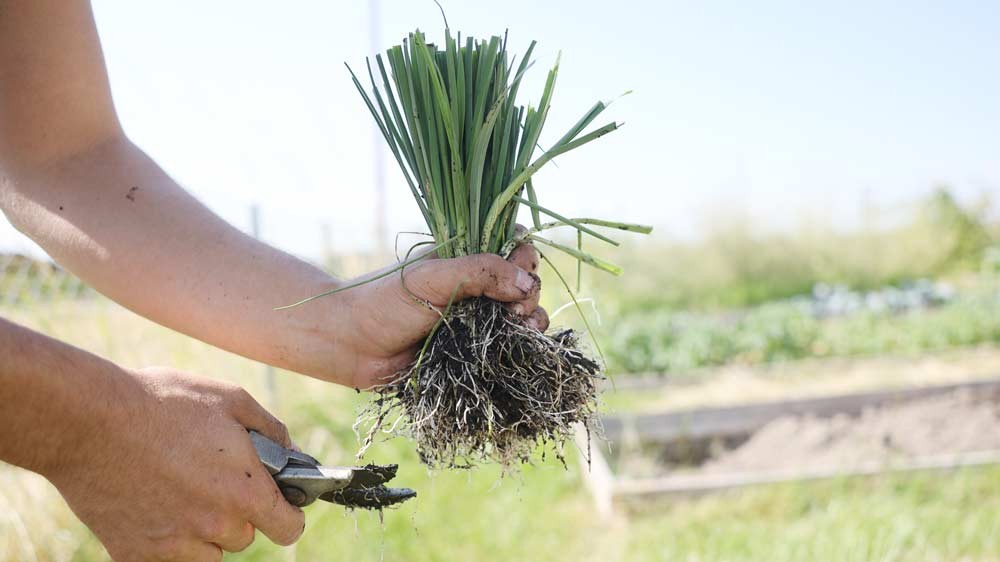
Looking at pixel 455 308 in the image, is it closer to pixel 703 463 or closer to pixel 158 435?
pixel 158 435

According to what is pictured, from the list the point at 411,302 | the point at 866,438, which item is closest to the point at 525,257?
the point at 411,302

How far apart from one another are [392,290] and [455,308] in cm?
12

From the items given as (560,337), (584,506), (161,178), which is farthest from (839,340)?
(161,178)

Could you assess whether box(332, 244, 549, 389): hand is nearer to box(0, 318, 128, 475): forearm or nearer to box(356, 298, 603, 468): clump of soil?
box(356, 298, 603, 468): clump of soil

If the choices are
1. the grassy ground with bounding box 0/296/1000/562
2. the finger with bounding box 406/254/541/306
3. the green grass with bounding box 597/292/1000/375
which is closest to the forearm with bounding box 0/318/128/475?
the finger with bounding box 406/254/541/306

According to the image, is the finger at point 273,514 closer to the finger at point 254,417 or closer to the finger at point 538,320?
the finger at point 254,417

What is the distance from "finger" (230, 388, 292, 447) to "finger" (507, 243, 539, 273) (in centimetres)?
50

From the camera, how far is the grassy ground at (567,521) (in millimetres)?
2836

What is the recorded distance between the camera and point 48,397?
939mm

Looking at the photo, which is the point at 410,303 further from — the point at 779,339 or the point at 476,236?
the point at 779,339

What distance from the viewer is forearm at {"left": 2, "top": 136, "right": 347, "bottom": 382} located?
53.8 inches

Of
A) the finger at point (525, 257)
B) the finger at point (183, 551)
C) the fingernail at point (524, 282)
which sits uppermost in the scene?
the finger at point (525, 257)

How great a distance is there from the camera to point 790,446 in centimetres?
409

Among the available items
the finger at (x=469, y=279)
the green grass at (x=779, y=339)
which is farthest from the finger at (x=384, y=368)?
the green grass at (x=779, y=339)
